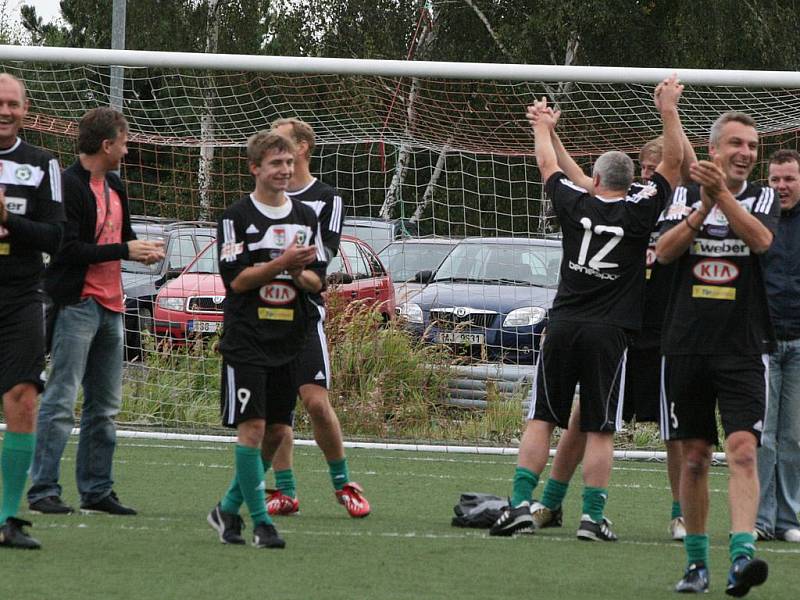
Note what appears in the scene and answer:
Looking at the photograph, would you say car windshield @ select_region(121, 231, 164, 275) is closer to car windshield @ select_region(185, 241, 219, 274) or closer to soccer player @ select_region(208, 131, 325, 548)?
car windshield @ select_region(185, 241, 219, 274)

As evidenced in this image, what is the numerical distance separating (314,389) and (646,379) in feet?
5.60

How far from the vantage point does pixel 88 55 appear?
1015 cm

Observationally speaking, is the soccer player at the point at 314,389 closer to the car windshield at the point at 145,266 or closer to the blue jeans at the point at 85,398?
the blue jeans at the point at 85,398

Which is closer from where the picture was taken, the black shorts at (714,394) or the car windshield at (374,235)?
the black shorts at (714,394)

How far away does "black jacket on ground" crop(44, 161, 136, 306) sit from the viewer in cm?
690

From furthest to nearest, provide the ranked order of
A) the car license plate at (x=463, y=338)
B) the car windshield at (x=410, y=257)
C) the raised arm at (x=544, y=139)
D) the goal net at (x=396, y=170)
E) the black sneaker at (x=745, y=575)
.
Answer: the car windshield at (x=410, y=257), the car license plate at (x=463, y=338), the goal net at (x=396, y=170), the raised arm at (x=544, y=139), the black sneaker at (x=745, y=575)

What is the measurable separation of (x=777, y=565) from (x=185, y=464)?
4481 mm

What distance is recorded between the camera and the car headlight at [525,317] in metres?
12.2

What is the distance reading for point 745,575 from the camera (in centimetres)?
519

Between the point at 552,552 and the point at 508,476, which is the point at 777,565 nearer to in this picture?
the point at 552,552

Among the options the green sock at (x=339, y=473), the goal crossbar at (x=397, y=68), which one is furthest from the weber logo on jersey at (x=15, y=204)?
the goal crossbar at (x=397, y=68)

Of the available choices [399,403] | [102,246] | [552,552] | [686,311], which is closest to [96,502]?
[102,246]

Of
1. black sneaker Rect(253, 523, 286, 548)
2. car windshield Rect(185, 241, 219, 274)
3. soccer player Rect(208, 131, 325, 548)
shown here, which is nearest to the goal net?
car windshield Rect(185, 241, 219, 274)

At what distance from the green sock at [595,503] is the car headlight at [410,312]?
18.3 feet
